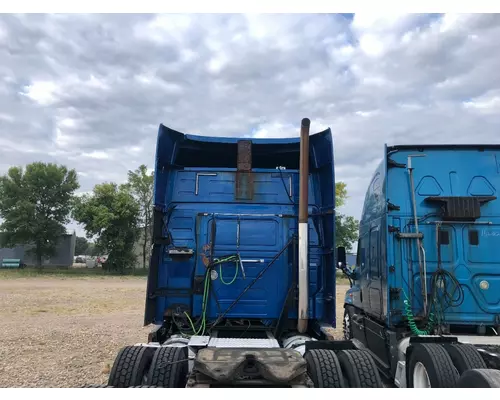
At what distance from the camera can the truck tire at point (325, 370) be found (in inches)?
142

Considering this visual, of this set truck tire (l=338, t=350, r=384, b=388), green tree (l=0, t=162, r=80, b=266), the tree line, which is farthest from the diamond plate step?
green tree (l=0, t=162, r=80, b=266)

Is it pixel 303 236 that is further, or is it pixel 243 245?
pixel 243 245

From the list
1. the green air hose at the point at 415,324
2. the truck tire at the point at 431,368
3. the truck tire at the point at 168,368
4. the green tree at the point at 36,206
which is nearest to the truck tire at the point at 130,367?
the truck tire at the point at 168,368

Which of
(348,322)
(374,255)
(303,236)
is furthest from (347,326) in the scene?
(303,236)

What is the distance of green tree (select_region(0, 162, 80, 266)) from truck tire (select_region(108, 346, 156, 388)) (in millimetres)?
40083

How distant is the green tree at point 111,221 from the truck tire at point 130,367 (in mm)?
36583

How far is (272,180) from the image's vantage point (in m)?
5.93

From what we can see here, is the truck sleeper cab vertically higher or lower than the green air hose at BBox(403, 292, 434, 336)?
higher

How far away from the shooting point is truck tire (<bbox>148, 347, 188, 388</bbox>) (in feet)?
12.5

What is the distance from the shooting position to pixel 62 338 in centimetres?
996

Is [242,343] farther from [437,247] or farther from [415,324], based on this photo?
[437,247]

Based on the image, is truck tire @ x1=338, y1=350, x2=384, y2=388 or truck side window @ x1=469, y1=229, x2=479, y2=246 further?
truck side window @ x1=469, y1=229, x2=479, y2=246

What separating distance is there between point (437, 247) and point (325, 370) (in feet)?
10.3

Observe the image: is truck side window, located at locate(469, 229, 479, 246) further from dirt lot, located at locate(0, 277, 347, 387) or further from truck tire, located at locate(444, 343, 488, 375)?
dirt lot, located at locate(0, 277, 347, 387)
